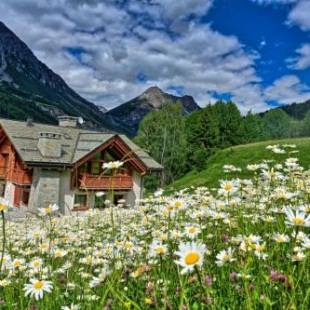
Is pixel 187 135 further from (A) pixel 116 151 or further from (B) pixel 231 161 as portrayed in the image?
(A) pixel 116 151

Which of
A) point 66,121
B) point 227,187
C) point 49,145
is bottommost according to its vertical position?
point 227,187

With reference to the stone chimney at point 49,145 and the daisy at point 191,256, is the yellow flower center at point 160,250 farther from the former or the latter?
the stone chimney at point 49,145

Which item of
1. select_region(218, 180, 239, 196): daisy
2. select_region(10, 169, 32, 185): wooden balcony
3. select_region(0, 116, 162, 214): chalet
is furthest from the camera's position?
select_region(10, 169, 32, 185): wooden balcony

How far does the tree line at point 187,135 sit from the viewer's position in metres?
55.6

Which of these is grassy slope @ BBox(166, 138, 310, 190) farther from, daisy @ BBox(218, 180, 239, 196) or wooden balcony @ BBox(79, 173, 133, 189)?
daisy @ BBox(218, 180, 239, 196)

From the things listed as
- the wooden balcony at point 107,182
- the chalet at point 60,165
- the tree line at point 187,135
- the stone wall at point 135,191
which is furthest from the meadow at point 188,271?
the tree line at point 187,135

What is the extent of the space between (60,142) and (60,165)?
1.73 m

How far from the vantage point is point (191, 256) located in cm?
174

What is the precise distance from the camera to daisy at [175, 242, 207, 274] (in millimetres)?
1653

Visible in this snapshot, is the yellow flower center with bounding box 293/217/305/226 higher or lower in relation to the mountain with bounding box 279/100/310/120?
lower

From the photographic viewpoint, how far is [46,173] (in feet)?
96.2

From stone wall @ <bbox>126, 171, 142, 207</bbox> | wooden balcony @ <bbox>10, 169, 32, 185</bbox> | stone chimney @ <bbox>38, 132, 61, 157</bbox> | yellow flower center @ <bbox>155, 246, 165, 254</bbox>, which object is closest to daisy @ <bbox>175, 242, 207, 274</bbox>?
yellow flower center @ <bbox>155, 246, 165, 254</bbox>

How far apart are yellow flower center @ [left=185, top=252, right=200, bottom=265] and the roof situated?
2610 cm

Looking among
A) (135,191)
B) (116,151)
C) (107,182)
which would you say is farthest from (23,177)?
(135,191)
